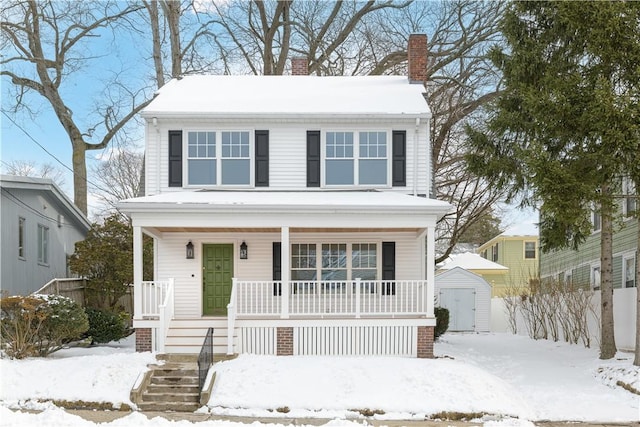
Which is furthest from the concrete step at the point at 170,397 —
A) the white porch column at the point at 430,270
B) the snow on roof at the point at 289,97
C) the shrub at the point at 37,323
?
the snow on roof at the point at 289,97

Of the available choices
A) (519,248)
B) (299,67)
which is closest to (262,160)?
(299,67)

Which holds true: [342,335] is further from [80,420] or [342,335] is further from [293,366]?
[80,420]

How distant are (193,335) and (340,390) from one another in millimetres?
4228

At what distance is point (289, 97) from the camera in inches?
668

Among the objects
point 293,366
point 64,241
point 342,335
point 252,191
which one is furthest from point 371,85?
point 64,241

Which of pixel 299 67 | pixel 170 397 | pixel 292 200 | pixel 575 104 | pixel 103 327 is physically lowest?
pixel 170 397

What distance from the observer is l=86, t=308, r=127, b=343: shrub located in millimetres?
16516

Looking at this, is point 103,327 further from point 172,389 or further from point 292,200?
point 292,200

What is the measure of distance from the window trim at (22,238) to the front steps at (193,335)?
642 centimetres

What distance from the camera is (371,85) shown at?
1831 centimetres

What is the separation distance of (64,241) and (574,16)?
1782 cm

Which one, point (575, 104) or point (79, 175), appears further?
point (79, 175)

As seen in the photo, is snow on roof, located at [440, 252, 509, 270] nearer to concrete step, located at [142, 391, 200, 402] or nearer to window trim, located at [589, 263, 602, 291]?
window trim, located at [589, 263, 602, 291]

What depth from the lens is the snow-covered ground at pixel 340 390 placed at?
410 inches
